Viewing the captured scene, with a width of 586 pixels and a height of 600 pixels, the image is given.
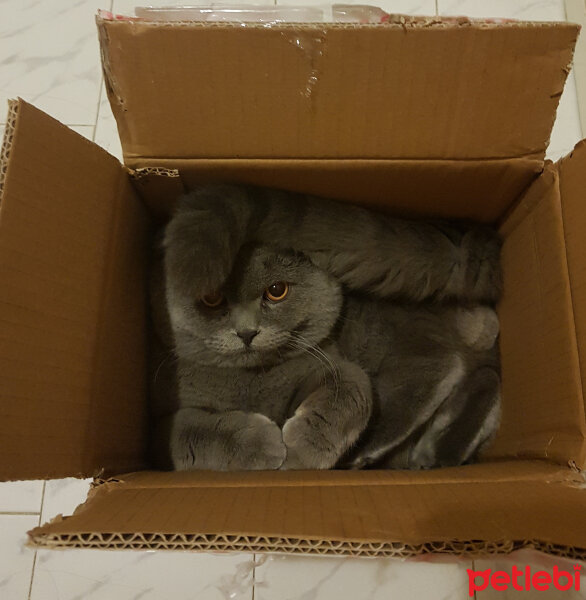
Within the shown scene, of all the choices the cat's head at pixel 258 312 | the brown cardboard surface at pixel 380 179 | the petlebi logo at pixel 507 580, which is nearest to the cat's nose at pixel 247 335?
the cat's head at pixel 258 312

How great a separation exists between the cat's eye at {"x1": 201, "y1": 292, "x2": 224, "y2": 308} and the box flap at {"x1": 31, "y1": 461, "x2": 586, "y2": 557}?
274mm

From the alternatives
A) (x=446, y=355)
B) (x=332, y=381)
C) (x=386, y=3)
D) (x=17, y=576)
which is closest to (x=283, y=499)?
(x=332, y=381)

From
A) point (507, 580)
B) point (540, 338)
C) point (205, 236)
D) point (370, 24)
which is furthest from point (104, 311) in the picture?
point (507, 580)

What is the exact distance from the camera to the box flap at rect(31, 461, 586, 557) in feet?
1.75

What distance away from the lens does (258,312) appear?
906mm

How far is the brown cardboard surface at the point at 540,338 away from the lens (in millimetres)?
771

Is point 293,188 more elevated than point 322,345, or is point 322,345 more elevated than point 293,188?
point 293,188

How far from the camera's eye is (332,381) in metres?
0.96

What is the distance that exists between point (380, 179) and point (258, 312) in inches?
12.1

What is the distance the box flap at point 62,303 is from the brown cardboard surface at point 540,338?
0.68 meters

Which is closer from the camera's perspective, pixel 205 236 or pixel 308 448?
pixel 205 236

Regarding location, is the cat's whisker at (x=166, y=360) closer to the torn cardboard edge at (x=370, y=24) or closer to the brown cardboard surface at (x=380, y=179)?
the brown cardboard surface at (x=380, y=179)

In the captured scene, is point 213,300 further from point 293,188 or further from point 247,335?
point 293,188

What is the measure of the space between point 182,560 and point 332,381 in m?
0.58
